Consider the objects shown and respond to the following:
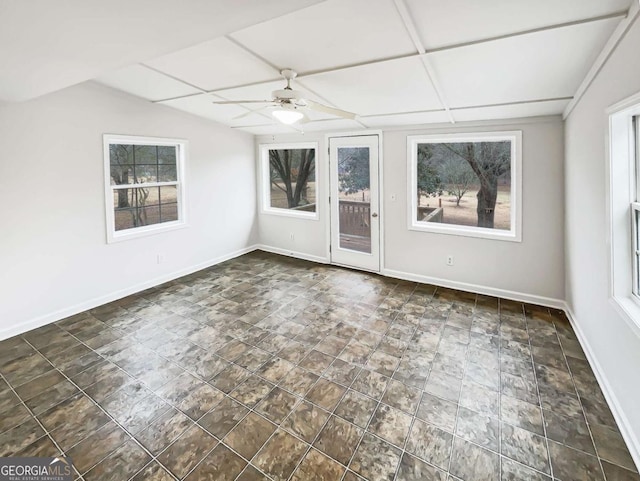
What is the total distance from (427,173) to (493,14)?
2.88 metres

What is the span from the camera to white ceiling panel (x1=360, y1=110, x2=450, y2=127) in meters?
3.97

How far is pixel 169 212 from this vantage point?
5059 mm

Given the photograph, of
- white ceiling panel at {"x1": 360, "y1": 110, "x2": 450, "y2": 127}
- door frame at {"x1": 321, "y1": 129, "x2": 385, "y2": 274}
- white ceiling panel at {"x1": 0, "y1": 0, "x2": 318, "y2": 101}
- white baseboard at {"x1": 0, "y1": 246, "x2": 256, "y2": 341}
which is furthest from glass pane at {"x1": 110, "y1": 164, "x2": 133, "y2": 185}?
white ceiling panel at {"x1": 360, "y1": 110, "x2": 450, "y2": 127}

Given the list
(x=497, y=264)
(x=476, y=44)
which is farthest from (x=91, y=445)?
(x=497, y=264)

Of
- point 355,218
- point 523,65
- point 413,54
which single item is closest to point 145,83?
point 413,54

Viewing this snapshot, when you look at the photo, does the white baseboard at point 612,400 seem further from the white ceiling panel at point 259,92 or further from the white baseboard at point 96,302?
the white baseboard at point 96,302

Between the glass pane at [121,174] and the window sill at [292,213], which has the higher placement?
the glass pane at [121,174]

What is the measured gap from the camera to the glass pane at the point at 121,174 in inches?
168

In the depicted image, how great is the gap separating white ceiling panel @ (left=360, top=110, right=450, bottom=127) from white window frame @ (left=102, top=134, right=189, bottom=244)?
2.73 meters

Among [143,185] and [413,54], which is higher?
[413,54]

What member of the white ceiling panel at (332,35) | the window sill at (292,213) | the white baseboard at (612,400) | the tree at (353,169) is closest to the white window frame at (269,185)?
the window sill at (292,213)

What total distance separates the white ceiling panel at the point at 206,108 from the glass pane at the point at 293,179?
1.10 m

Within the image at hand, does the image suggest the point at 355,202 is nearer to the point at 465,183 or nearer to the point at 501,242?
the point at 465,183

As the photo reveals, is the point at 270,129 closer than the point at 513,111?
No
